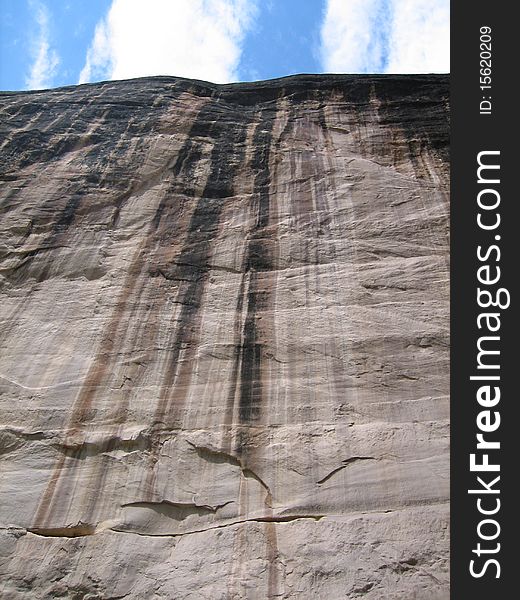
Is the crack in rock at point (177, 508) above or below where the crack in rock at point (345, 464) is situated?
below

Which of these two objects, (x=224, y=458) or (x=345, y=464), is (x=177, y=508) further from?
(x=345, y=464)

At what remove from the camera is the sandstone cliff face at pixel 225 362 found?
455 cm

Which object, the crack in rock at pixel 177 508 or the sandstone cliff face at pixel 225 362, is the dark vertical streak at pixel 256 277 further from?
the crack in rock at pixel 177 508

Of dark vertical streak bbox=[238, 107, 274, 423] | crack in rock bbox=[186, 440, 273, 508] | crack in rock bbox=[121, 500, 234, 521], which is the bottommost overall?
crack in rock bbox=[121, 500, 234, 521]

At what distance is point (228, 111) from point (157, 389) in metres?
6.13

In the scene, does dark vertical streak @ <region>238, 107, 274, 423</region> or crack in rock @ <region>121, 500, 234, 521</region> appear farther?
dark vertical streak @ <region>238, 107, 274, 423</region>

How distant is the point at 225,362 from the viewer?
19.2 feet

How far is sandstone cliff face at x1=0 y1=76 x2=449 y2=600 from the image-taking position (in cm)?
455

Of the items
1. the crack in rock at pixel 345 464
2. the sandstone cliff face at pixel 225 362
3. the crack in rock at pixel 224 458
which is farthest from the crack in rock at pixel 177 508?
the crack in rock at pixel 345 464

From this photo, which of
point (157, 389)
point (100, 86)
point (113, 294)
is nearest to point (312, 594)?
point (157, 389)

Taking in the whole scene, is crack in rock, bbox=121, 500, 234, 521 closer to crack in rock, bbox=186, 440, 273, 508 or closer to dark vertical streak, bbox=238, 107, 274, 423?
crack in rock, bbox=186, 440, 273, 508

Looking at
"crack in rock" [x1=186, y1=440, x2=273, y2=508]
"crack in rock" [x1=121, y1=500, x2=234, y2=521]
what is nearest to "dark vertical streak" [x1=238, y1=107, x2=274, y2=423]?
"crack in rock" [x1=186, y1=440, x2=273, y2=508]

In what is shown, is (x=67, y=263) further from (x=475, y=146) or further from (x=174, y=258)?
(x=475, y=146)

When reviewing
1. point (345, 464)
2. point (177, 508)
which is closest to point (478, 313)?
point (345, 464)
